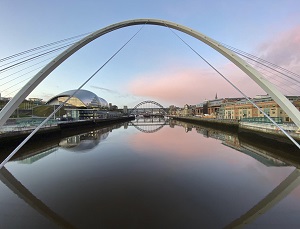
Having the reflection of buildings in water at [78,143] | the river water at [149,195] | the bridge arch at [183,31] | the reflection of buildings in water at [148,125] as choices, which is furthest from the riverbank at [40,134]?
the reflection of buildings in water at [148,125]

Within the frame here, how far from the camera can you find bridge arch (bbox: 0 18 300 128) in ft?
29.6

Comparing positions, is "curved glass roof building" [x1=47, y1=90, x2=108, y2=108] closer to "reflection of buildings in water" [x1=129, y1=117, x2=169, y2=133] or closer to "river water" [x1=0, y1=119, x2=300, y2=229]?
"reflection of buildings in water" [x1=129, y1=117, x2=169, y2=133]

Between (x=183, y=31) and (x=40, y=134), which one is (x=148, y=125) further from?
(x=183, y=31)

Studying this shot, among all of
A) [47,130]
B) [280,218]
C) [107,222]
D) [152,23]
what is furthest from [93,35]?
[47,130]

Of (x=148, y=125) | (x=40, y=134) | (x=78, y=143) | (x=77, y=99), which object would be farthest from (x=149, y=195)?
(x=77, y=99)

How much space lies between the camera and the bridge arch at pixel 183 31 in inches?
355

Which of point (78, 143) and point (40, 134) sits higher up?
point (40, 134)

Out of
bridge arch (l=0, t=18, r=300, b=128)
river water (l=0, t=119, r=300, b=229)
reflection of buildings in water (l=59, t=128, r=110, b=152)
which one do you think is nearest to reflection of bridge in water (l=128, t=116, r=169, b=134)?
reflection of buildings in water (l=59, t=128, r=110, b=152)

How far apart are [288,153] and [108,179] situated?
16855 millimetres

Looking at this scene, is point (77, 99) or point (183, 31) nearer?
point (183, 31)

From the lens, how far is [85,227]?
6.61 meters

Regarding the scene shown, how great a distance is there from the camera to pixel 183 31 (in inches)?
580

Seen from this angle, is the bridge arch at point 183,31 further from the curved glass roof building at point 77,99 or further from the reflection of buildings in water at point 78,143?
the curved glass roof building at point 77,99

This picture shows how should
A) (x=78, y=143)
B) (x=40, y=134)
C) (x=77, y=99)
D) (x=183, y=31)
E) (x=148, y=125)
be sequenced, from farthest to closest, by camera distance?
(x=77, y=99)
(x=148, y=125)
(x=40, y=134)
(x=78, y=143)
(x=183, y=31)
